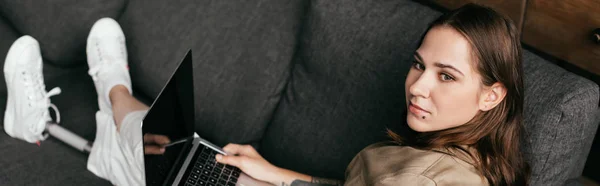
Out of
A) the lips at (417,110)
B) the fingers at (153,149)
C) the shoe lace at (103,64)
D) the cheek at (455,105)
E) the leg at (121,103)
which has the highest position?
the cheek at (455,105)

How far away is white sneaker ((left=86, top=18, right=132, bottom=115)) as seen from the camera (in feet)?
6.34

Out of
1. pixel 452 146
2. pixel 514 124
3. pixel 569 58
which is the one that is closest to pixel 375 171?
pixel 452 146

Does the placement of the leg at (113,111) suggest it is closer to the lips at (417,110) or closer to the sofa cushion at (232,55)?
the sofa cushion at (232,55)

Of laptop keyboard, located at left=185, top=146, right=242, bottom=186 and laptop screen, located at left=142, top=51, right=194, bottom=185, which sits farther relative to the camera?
laptop keyboard, located at left=185, top=146, right=242, bottom=186

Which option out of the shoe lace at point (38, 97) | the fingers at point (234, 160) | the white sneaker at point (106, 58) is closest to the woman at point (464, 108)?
the fingers at point (234, 160)

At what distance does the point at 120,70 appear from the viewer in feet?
6.47

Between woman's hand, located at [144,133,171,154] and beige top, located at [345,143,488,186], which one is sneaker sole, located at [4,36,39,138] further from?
beige top, located at [345,143,488,186]

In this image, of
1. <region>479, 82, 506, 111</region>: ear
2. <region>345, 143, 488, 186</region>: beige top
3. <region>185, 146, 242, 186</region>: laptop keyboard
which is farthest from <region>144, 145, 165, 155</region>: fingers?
<region>479, 82, 506, 111</region>: ear

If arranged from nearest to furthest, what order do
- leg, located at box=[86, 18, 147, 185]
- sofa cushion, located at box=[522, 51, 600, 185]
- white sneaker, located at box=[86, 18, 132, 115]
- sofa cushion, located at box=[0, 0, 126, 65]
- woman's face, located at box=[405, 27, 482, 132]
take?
woman's face, located at box=[405, 27, 482, 132], sofa cushion, located at box=[522, 51, 600, 185], leg, located at box=[86, 18, 147, 185], white sneaker, located at box=[86, 18, 132, 115], sofa cushion, located at box=[0, 0, 126, 65]

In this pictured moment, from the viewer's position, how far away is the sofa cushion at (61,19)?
2.05 metres

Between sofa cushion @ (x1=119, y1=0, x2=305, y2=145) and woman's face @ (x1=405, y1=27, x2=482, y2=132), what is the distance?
596mm

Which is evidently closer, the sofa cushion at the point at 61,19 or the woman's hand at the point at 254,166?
the woman's hand at the point at 254,166

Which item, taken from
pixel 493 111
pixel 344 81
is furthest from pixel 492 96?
pixel 344 81

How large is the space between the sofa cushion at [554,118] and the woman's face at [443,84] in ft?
0.61
